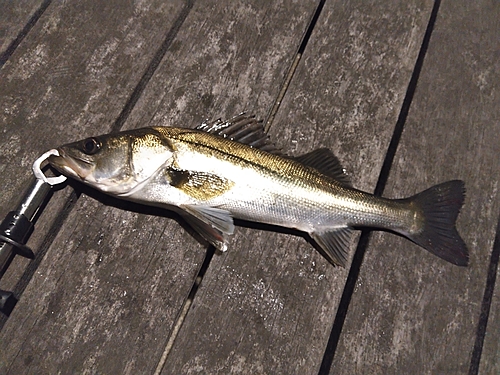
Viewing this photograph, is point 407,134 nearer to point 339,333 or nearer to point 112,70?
point 339,333

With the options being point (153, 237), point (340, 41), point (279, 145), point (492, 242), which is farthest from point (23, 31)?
point (492, 242)

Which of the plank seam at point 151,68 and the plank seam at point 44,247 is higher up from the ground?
the plank seam at point 151,68

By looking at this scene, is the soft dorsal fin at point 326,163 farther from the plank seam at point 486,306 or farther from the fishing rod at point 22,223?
the fishing rod at point 22,223

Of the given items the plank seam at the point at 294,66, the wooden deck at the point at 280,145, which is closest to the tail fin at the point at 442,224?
the wooden deck at the point at 280,145

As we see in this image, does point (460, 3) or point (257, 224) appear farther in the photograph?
point (460, 3)

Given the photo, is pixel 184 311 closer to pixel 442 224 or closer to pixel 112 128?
pixel 112 128

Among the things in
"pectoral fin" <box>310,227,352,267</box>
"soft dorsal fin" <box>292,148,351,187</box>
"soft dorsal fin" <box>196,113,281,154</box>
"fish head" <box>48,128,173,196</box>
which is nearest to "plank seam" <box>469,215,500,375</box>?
"pectoral fin" <box>310,227,352,267</box>
